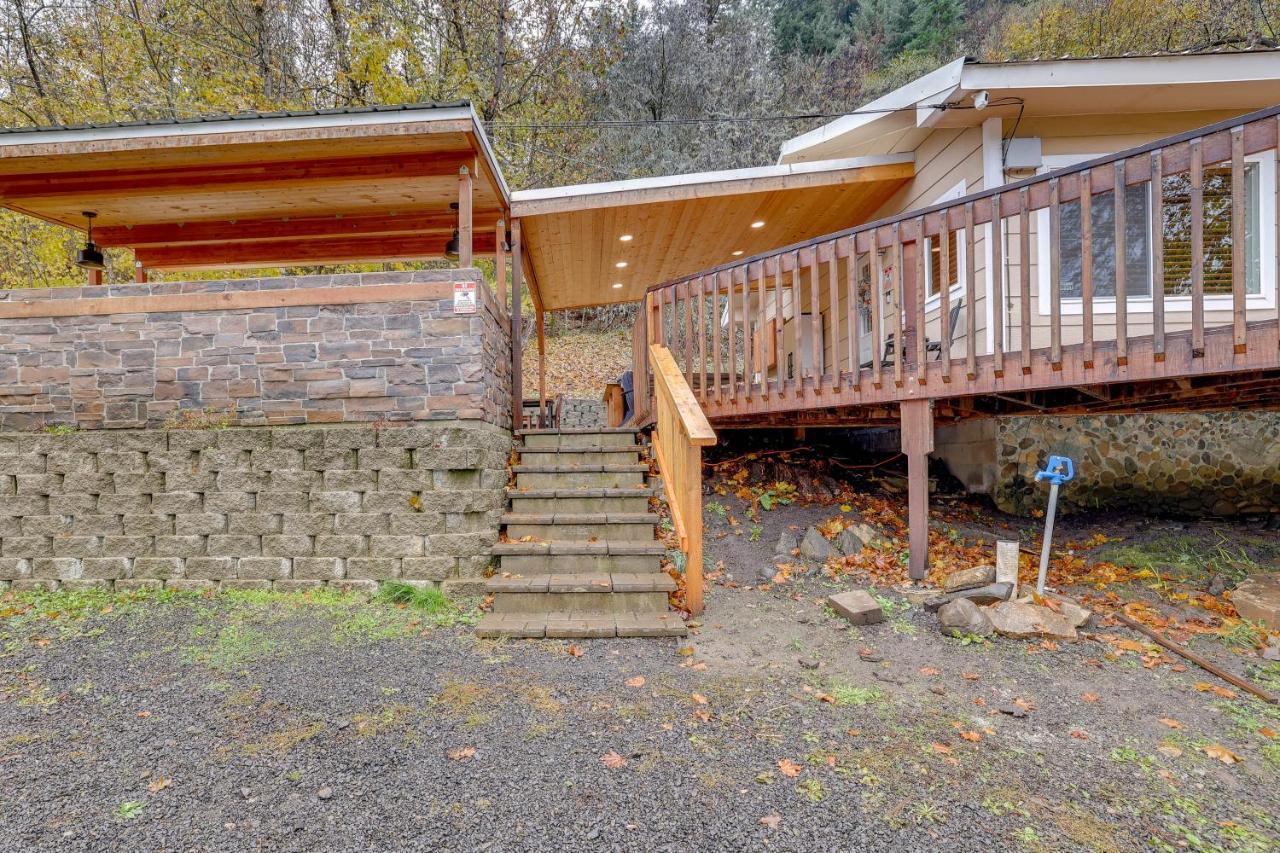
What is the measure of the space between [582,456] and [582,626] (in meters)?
1.91

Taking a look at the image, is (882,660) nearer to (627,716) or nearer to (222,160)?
(627,716)

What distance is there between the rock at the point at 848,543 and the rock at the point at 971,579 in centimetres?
77

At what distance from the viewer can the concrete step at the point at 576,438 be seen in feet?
16.9

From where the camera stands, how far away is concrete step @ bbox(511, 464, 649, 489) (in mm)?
4711

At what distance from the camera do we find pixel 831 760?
7.16 feet

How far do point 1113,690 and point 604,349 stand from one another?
15.5 m

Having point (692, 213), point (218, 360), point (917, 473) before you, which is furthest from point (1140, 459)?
point (218, 360)

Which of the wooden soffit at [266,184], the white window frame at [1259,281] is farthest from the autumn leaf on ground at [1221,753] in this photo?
the wooden soffit at [266,184]

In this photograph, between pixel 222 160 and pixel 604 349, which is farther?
pixel 604 349

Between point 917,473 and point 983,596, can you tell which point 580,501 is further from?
point 983,596

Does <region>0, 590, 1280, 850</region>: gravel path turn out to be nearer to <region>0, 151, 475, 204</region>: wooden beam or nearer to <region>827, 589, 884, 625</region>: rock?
<region>827, 589, 884, 625</region>: rock

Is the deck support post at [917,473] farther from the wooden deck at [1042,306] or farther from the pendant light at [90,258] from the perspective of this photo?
the pendant light at [90,258]

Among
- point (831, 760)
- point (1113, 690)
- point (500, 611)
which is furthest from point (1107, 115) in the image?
point (500, 611)

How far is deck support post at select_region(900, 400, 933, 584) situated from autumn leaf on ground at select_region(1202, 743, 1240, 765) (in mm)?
1786
